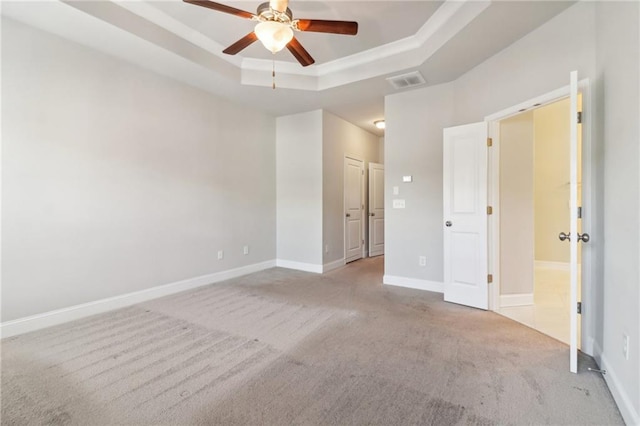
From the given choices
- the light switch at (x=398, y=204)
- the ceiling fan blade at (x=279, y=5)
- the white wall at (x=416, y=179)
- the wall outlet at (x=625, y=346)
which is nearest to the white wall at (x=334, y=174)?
the white wall at (x=416, y=179)

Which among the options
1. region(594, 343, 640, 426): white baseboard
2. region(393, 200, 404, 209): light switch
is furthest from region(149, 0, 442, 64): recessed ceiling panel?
region(594, 343, 640, 426): white baseboard

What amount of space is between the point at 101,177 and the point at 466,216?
413 centimetres

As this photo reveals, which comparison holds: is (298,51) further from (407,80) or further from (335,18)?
(407,80)

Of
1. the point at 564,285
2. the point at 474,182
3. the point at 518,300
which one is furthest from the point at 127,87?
the point at 564,285

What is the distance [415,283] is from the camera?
4074 millimetres

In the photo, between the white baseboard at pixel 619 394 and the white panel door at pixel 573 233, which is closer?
the white baseboard at pixel 619 394

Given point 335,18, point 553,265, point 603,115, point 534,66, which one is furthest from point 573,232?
point 553,265

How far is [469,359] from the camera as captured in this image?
215 centimetres

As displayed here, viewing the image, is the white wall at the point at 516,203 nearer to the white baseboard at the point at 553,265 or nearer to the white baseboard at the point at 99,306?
the white baseboard at the point at 553,265

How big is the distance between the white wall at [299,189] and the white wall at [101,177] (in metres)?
1.05

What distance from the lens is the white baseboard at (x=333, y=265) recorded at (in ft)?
16.5

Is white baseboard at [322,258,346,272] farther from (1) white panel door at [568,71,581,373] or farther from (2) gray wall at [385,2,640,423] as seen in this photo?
(1) white panel door at [568,71,581,373]

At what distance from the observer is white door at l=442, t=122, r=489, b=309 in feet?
10.5

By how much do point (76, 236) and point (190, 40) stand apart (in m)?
2.44
